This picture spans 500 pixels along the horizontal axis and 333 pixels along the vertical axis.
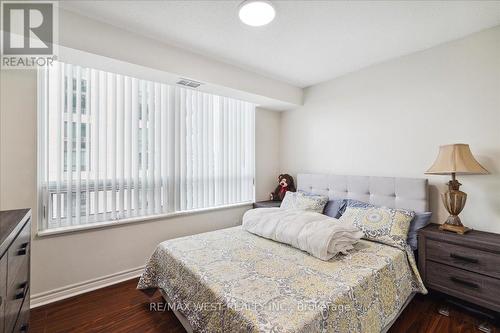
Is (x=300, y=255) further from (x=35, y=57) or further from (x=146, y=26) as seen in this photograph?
(x=35, y=57)

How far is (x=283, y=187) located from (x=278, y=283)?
2397 mm

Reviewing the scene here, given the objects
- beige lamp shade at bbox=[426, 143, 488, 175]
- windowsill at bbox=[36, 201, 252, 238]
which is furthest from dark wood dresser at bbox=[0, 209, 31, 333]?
beige lamp shade at bbox=[426, 143, 488, 175]

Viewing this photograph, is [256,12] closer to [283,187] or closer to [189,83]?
[189,83]

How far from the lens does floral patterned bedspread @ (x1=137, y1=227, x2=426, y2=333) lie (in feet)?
3.67

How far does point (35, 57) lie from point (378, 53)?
3.35 meters

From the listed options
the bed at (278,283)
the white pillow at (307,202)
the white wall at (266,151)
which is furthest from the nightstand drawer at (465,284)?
the white wall at (266,151)

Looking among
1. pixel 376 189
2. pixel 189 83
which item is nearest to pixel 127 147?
pixel 189 83

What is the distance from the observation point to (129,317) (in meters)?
1.85

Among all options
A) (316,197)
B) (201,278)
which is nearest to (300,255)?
(201,278)

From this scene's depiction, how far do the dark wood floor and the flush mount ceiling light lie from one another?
2527 millimetres

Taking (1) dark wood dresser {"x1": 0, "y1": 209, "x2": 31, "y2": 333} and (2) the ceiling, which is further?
(2) the ceiling

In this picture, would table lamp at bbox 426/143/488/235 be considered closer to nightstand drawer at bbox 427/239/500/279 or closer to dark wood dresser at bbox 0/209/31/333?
nightstand drawer at bbox 427/239/500/279

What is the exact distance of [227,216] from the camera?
3316 mm

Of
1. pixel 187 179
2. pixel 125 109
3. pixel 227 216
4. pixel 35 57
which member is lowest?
pixel 227 216
